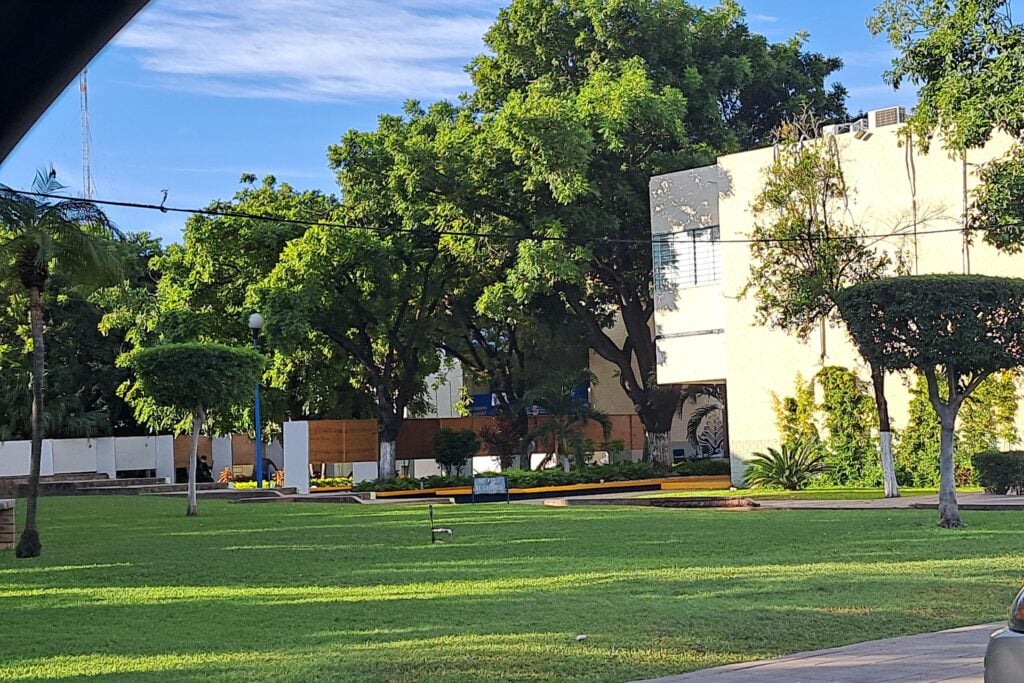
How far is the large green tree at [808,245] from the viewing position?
29594 millimetres

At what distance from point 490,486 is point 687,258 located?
10813mm

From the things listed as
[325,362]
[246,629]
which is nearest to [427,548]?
[246,629]

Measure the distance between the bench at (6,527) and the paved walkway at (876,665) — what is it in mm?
15023

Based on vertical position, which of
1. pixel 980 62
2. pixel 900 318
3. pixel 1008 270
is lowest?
pixel 900 318

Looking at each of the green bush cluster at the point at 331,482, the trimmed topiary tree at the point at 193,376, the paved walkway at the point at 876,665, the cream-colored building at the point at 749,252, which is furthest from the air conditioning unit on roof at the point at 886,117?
the paved walkway at the point at 876,665

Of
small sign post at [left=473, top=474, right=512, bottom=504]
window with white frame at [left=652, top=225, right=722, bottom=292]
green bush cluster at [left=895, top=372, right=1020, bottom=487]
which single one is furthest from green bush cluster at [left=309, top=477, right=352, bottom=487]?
green bush cluster at [left=895, top=372, right=1020, bottom=487]

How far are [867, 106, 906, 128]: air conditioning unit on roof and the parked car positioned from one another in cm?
2898

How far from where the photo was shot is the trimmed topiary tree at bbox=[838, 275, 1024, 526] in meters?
19.0

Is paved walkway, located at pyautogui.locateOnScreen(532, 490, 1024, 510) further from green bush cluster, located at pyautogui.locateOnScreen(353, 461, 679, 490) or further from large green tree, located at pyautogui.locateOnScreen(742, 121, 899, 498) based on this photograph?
green bush cluster, located at pyautogui.locateOnScreen(353, 461, 679, 490)

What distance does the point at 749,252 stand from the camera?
34.3 m

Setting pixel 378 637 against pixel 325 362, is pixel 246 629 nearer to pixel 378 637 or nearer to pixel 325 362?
pixel 378 637

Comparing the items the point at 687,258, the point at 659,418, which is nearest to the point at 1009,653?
the point at 687,258

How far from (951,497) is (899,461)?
1271 centimetres

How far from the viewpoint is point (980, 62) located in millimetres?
23859
